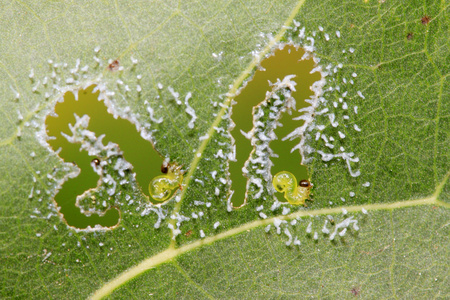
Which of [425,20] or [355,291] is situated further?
[355,291]

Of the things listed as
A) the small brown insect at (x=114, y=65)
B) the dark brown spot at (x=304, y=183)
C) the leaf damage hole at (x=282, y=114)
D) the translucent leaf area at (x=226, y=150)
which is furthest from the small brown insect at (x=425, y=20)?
the small brown insect at (x=114, y=65)

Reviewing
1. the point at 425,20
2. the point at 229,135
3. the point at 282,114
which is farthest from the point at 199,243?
the point at 425,20

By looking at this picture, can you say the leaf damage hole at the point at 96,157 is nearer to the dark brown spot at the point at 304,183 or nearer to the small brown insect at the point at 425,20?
the dark brown spot at the point at 304,183

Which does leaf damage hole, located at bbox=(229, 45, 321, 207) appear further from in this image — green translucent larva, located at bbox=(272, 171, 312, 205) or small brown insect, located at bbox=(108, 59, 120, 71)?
small brown insect, located at bbox=(108, 59, 120, 71)

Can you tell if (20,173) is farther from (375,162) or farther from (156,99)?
(375,162)

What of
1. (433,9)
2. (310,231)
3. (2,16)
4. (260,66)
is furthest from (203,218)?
(433,9)

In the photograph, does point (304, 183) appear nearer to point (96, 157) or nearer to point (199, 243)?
point (199, 243)

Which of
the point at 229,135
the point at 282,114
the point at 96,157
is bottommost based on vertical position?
the point at 282,114
